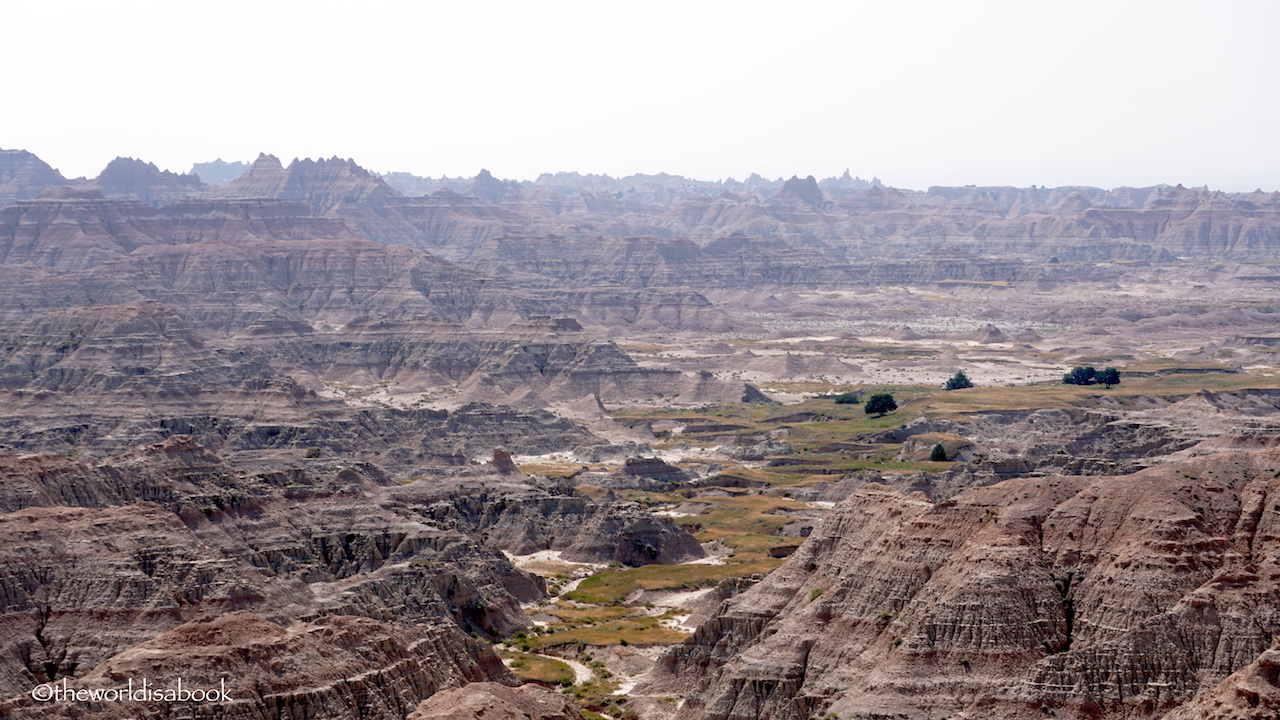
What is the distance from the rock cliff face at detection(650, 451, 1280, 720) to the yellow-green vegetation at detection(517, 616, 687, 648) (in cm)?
2173

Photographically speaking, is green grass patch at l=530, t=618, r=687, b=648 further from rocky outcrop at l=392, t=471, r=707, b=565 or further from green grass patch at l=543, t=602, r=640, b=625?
rocky outcrop at l=392, t=471, r=707, b=565

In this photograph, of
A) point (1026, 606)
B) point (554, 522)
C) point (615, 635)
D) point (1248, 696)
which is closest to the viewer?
point (1248, 696)

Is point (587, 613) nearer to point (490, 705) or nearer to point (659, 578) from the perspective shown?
point (659, 578)

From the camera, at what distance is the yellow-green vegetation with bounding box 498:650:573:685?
9656cm

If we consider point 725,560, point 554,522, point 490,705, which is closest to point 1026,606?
point 490,705

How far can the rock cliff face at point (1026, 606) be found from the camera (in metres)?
67.7

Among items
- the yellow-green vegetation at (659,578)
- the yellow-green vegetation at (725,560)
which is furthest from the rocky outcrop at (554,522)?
the yellow-green vegetation at (659,578)

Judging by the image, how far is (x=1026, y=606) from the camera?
7188 centimetres

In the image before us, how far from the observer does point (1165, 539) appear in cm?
7262

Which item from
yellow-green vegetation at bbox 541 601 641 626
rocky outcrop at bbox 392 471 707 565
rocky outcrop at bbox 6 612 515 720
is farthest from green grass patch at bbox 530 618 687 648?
rocky outcrop at bbox 6 612 515 720

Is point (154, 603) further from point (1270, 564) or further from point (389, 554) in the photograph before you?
point (1270, 564)

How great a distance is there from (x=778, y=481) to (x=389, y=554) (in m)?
71.5

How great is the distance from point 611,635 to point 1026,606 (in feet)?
137

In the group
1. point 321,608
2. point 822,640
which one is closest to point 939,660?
point 822,640
